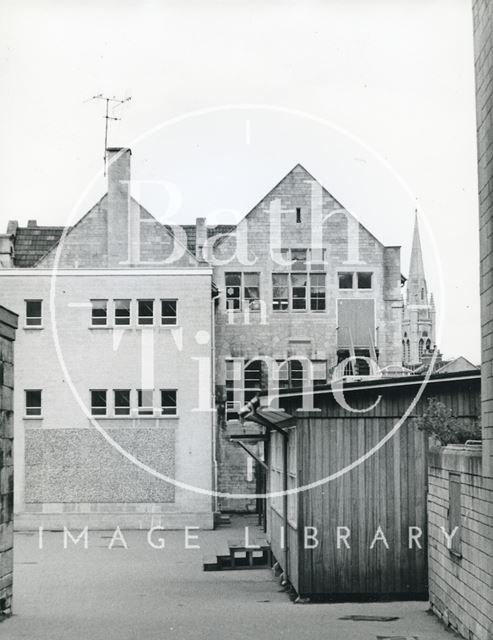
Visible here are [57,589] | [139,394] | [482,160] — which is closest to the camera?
[482,160]

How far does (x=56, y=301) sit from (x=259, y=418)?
731 inches

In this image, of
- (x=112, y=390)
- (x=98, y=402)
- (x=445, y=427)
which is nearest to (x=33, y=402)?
(x=98, y=402)

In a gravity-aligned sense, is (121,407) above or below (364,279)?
below

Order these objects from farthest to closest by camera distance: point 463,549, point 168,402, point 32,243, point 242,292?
point 32,243, point 242,292, point 168,402, point 463,549

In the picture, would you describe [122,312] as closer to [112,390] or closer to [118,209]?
[112,390]

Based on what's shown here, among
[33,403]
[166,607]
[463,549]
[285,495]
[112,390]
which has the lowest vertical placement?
[166,607]

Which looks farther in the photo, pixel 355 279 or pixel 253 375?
pixel 355 279

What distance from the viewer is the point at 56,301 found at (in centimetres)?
3941

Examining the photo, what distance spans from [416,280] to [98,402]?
95223mm

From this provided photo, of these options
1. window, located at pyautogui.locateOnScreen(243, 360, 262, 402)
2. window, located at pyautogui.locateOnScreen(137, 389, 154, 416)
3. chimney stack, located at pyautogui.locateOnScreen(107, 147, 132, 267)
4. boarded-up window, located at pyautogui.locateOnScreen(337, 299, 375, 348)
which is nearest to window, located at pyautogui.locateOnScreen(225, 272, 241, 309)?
window, located at pyautogui.locateOnScreen(243, 360, 262, 402)

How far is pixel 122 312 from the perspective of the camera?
39.4 meters

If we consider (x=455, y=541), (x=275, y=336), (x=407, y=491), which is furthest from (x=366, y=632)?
(x=275, y=336)

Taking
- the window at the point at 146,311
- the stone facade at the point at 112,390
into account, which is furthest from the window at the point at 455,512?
the window at the point at 146,311

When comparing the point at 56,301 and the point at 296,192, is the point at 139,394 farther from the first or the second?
the point at 296,192
